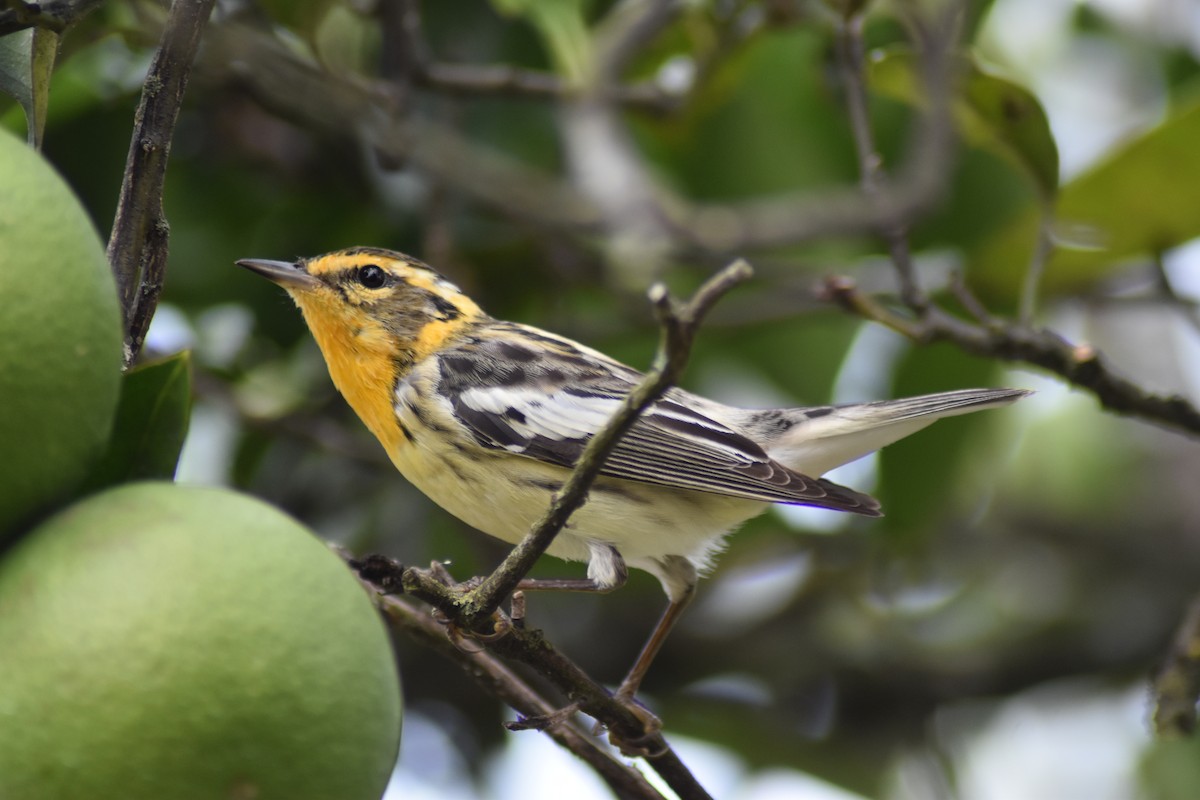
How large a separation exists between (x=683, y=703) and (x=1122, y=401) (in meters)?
2.29

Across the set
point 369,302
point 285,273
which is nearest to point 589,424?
point 369,302

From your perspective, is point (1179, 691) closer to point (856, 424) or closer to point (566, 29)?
point (856, 424)

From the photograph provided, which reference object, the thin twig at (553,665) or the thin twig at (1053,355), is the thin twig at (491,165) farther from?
the thin twig at (553,665)

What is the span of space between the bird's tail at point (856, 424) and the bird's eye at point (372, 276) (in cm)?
147

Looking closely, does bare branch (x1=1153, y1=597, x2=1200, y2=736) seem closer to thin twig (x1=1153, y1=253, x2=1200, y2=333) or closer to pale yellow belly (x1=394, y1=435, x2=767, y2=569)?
thin twig (x1=1153, y1=253, x2=1200, y2=333)

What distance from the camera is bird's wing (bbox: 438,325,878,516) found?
13.2 ft

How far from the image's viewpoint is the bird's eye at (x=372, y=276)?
4.63m

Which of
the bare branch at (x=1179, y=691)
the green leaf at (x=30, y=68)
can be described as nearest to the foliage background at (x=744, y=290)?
the bare branch at (x=1179, y=691)

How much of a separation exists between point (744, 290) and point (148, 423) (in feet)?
13.3

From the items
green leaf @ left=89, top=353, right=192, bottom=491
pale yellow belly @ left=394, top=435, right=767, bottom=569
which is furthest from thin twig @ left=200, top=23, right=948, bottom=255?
green leaf @ left=89, top=353, right=192, bottom=491

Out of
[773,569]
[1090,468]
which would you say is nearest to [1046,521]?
[1090,468]

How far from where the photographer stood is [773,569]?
19.6 feet

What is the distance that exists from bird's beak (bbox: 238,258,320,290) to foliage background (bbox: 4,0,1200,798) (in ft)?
1.47

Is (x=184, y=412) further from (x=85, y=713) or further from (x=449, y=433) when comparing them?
(x=449, y=433)
